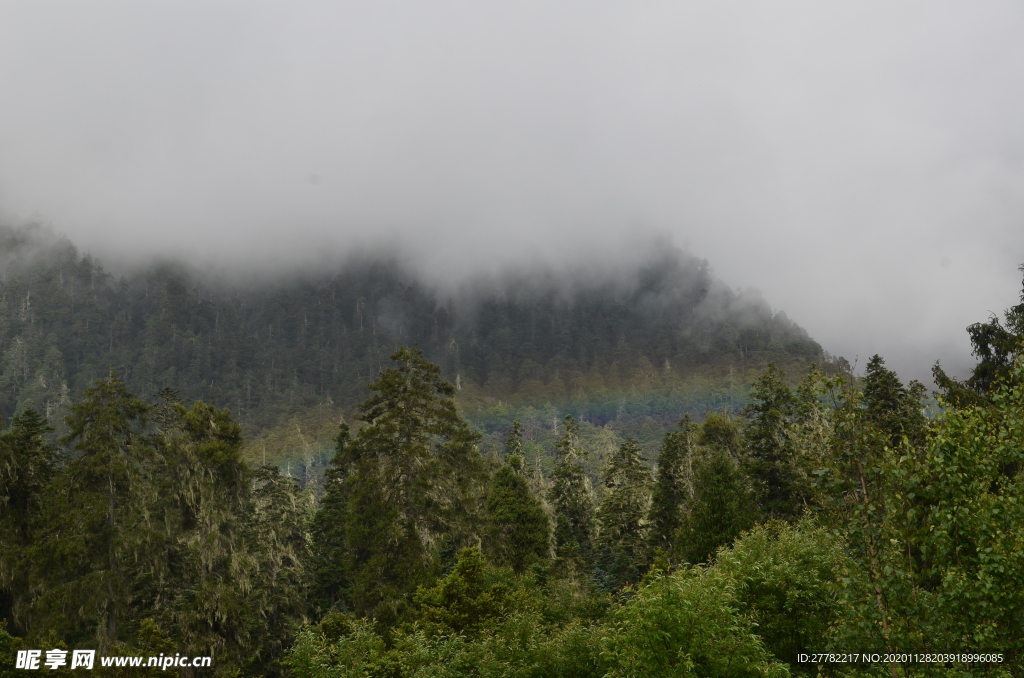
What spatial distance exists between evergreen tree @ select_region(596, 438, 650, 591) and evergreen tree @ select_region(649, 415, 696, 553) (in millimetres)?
2516

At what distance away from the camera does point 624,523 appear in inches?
2115

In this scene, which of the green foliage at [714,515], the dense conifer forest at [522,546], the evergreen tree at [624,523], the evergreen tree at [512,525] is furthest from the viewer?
the evergreen tree at [624,523]

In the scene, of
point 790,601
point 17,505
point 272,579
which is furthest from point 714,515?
point 17,505

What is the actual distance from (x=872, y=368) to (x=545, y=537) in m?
25.9

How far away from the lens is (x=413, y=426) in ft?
112

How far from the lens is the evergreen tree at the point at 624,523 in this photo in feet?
153

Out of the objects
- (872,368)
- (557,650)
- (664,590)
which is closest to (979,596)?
(664,590)

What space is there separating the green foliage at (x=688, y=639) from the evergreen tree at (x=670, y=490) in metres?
32.2

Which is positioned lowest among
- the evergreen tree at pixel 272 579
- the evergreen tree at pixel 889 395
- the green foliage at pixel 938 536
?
the evergreen tree at pixel 272 579

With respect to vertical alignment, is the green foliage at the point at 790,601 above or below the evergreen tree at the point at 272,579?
above

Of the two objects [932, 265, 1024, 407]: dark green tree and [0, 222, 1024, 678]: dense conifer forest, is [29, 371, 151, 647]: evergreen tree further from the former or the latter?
[932, 265, 1024, 407]: dark green tree

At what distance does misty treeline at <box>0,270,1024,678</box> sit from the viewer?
960 cm

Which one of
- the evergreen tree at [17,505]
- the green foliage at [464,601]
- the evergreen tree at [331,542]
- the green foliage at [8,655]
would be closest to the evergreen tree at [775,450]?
the green foliage at [464,601]

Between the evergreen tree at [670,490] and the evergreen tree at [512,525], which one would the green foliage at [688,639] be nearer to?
the evergreen tree at [512,525]
